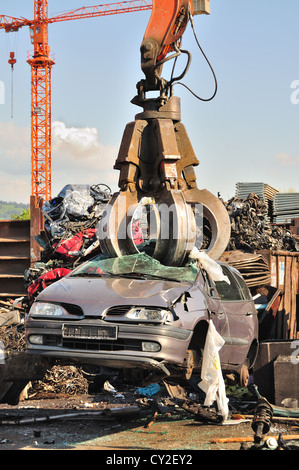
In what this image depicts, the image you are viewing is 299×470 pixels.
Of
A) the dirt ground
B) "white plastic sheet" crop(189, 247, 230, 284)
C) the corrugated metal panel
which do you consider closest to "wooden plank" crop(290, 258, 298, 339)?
the dirt ground

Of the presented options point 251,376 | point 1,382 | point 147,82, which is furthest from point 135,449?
point 147,82

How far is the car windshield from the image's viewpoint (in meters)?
6.92

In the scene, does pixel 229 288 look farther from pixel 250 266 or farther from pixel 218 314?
pixel 250 266

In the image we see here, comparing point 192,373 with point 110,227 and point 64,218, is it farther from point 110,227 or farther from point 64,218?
point 64,218

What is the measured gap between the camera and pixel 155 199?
8594 millimetres

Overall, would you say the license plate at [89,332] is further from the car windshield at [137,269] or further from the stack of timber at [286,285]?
the stack of timber at [286,285]

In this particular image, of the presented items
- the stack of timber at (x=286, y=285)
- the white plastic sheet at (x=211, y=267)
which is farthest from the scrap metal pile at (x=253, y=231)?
the white plastic sheet at (x=211, y=267)

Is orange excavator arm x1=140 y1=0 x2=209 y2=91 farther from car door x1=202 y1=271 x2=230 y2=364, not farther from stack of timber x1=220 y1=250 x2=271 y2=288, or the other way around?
stack of timber x1=220 y1=250 x2=271 y2=288

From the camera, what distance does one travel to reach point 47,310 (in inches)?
256

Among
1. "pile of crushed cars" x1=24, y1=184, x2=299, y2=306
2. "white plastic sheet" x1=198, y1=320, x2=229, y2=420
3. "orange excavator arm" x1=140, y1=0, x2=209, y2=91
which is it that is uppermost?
"orange excavator arm" x1=140, y1=0, x2=209, y2=91

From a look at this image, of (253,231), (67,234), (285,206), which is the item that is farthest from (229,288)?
(285,206)

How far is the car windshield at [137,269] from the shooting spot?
6.92 meters

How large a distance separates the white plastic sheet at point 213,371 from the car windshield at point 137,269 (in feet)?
2.19

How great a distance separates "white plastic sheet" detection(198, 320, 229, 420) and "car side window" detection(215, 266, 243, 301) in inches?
48.1
